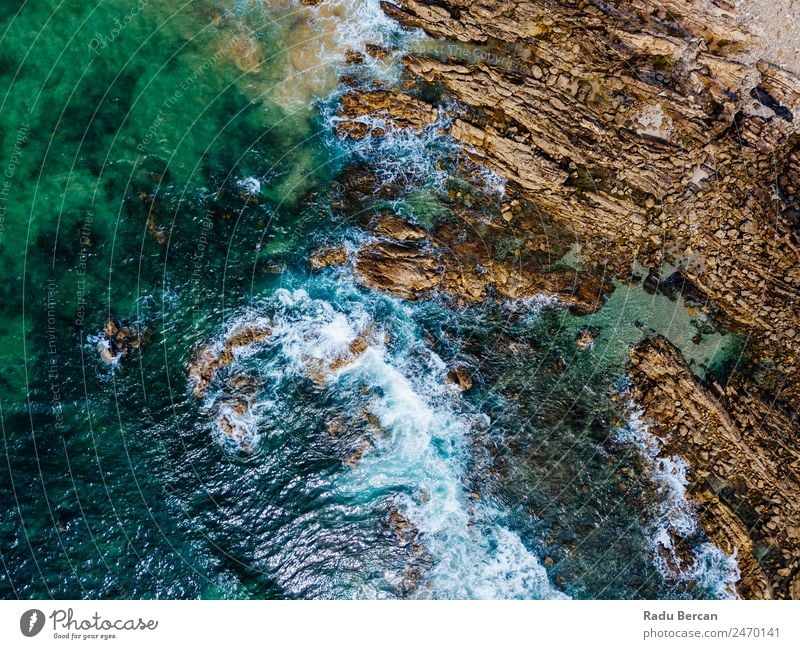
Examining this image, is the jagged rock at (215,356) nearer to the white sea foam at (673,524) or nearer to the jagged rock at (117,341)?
the jagged rock at (117,341)

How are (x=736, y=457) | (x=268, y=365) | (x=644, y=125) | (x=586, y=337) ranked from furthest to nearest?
1. (x=586, y=337)
2. (x=644, y=125)
3. (x=736, y=457)
4. (x=268, y=365)

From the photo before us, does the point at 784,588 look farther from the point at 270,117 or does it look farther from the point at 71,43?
the point at 71,43

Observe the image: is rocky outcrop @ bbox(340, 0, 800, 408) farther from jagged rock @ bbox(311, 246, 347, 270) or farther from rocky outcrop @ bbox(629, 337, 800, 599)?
jagged rock @ bbox(311, 246, 347, 270)

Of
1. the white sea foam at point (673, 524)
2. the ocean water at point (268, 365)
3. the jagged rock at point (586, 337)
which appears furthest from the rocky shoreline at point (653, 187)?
the jagged rock at point (586, 337)

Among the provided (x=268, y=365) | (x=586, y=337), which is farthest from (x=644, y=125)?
(x=268, y=365)

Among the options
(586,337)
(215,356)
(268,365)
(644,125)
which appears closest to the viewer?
(215,356)

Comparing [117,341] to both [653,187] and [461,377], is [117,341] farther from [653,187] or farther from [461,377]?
[653,187]

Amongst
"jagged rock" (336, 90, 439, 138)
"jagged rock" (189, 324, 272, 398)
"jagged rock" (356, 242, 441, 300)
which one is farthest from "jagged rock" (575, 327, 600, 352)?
"jagged rock" (189, 324, 272, 398)
